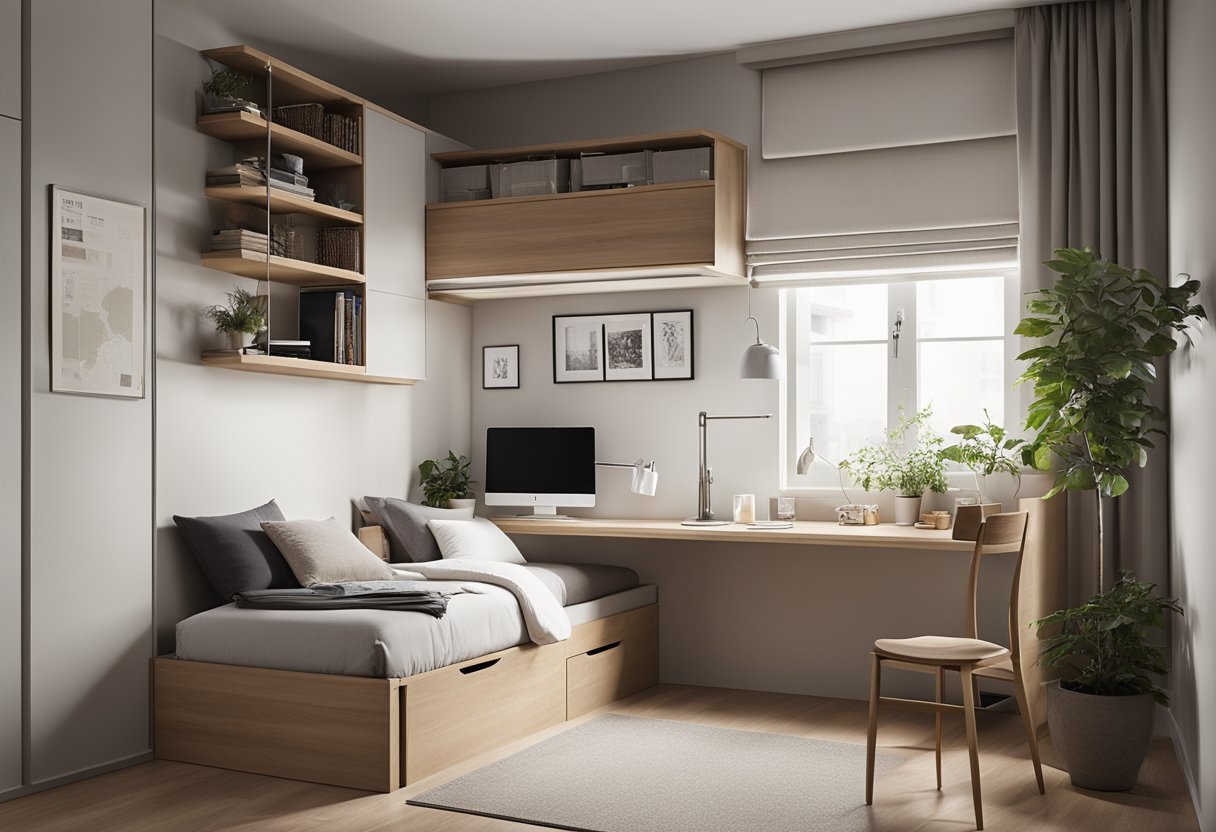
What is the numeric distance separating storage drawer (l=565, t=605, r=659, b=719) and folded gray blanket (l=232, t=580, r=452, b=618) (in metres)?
0.93

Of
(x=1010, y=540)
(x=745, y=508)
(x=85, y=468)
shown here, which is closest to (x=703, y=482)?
(x=745, y=508)

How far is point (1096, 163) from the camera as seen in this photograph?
Result: 453cm

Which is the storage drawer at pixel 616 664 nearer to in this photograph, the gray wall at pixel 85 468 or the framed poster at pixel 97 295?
the gray wall at pixel 85 468

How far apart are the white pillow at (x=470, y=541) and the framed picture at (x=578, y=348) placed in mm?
939

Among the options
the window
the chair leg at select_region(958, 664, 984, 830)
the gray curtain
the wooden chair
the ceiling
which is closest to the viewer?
the chair leg at select_region(958, 664, 984, 830)

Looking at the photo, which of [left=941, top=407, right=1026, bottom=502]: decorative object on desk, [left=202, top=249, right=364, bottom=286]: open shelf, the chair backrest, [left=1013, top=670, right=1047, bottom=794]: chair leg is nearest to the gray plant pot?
[left=1013, top=670, right=1047, bottom=794]: chair leg

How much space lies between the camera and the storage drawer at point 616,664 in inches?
186

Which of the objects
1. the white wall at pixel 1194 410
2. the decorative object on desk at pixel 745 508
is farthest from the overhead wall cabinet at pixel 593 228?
the white wall at pixel 1194 410

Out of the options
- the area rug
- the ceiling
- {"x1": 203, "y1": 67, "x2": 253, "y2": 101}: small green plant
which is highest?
the ceiling

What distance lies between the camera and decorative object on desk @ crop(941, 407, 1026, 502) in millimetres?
4648

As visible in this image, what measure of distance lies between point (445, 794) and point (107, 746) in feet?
3.94

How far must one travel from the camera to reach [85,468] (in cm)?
384

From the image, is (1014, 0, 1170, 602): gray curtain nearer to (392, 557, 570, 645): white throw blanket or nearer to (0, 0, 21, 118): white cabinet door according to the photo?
(392, 557, 570, 645): white throw blanket

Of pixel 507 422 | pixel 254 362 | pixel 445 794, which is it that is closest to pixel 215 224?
pixel 254 362
